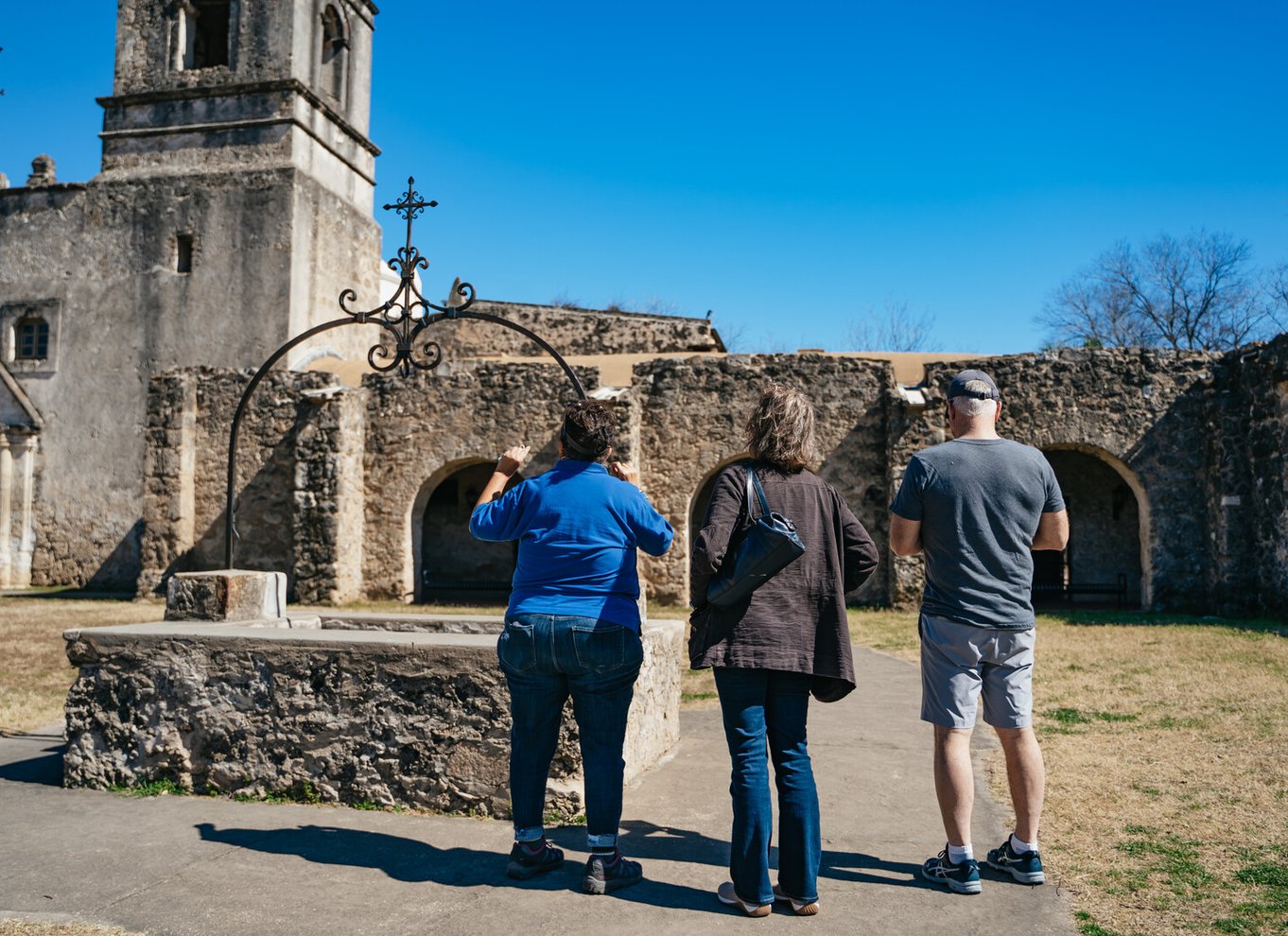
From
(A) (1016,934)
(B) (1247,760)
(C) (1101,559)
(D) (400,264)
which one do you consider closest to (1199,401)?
(C) (1101,559)

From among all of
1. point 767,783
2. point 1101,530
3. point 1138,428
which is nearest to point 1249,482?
point 1138,428

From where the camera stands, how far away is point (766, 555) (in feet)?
9.86

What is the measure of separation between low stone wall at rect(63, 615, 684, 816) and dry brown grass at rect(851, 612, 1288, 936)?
201cm

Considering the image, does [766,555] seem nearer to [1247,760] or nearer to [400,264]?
[1247,760]

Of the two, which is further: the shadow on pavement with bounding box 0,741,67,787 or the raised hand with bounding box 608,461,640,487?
the shadow on pavement with bounding box 0,741,67,787

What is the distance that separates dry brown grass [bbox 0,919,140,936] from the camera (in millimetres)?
2828

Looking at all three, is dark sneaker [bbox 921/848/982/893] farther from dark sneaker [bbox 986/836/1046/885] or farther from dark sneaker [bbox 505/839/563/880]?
dark sneaker [bbox 505/839/563/880]

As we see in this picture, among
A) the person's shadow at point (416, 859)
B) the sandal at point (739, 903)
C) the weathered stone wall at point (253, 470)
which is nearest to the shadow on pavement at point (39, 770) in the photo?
the person's shadow at point (416, 859)

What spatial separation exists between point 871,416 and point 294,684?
10708mm

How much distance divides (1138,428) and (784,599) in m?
11.6

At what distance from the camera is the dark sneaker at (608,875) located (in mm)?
3184

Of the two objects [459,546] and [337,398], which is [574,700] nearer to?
[337,398]

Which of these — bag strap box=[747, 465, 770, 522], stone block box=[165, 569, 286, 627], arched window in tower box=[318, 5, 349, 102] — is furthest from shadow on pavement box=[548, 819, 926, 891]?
arched window in tower box=[318, 5, 349, 102]

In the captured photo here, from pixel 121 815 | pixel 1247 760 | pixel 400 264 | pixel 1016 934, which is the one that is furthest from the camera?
pixel 400 264
